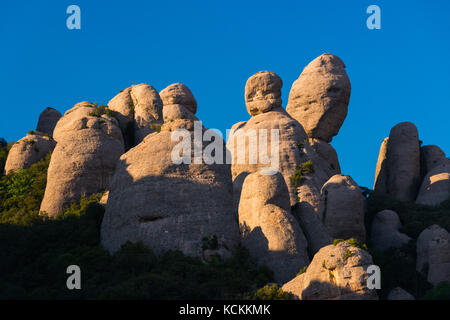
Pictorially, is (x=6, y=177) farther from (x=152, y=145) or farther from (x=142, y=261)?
(x=142, y=261)

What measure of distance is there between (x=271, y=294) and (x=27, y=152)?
2722 cm

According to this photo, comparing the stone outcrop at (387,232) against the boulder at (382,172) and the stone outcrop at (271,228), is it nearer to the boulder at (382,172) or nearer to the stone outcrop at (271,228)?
Answer: the stone outcrop at (271,228)

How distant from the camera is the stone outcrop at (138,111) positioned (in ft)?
176

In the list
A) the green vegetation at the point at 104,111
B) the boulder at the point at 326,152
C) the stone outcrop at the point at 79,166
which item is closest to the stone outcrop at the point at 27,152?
the green vegetation at the point at 104,111

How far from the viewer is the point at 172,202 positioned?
36.7 metres

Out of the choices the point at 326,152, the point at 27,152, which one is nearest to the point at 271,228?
the point at 326,152

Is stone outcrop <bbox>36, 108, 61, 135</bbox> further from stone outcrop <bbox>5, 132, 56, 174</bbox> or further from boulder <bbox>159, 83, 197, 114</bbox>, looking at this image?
boulder <bbox>159, 83, 197, 114</bbox>

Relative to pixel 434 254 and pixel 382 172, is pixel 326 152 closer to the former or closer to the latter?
pixel 382 172

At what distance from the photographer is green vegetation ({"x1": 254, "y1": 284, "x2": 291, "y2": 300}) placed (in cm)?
2894

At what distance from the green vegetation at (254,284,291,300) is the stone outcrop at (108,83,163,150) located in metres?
24.4

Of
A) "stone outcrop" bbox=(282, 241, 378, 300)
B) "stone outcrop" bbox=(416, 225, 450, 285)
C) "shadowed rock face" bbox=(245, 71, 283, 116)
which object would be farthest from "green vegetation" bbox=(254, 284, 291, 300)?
"shadowed rock face" bbox=(245, 71, 283, 116)

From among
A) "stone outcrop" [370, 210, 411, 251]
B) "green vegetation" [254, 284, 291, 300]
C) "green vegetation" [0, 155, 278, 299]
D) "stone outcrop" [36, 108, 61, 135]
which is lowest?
"green vegetation" [254, 284, 291, 300]
